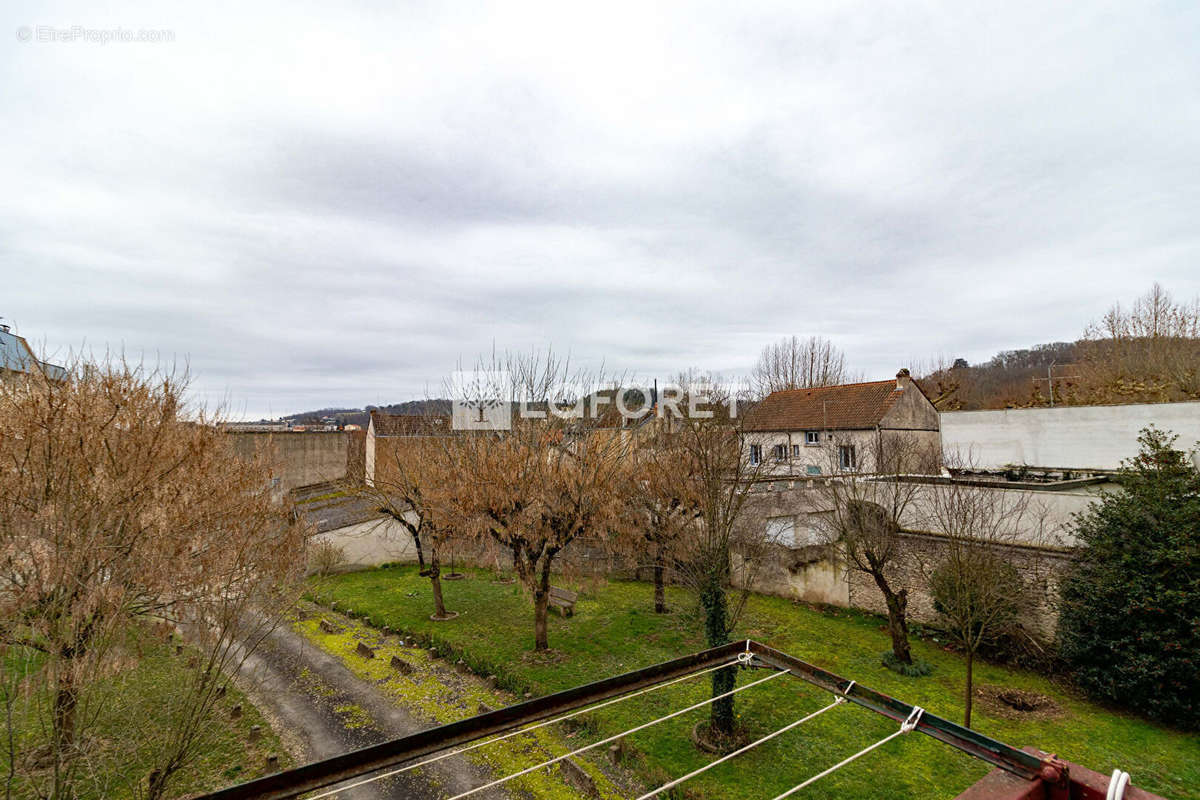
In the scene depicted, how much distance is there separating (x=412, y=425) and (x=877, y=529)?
16345 mm

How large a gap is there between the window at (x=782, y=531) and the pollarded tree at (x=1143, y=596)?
6708mm

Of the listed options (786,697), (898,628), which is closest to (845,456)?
(898,628)

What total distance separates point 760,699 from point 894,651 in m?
3.89

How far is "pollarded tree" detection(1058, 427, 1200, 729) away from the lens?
984 centimetres

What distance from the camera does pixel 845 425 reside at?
25531mm

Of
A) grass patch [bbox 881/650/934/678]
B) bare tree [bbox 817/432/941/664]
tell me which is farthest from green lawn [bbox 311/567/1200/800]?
bare tree [bbox 817/432/941/664]

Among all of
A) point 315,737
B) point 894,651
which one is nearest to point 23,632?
point 315,737

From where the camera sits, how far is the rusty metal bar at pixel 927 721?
2105 millimetres

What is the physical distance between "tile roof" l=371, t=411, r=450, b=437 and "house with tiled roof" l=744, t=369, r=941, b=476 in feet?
42.9

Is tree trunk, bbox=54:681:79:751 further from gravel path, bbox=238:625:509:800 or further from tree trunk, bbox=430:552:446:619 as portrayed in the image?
tree trunk, bbox=430:552:446:619

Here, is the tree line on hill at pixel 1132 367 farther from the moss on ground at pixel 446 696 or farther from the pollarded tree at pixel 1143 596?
the moss on ground at pixel 446 696

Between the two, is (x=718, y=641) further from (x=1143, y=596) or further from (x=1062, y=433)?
(x=1062, y=433)

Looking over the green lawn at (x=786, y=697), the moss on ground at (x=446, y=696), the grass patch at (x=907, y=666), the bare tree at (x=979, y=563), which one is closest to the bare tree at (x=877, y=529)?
the grass patch at (x=907, y=666)

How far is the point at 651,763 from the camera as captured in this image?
8.87 metres
